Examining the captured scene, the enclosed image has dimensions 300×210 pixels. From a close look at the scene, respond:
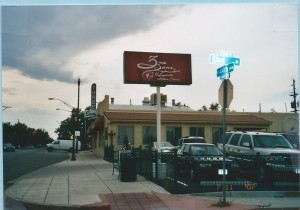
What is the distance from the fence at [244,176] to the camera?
10.6m

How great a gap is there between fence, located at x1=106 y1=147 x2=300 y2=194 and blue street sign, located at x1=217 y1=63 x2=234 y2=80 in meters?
2.96

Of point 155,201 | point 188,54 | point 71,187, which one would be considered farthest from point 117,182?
point 188,54

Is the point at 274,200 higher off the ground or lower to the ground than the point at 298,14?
lower

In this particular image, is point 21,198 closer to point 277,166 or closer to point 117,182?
point 117,182

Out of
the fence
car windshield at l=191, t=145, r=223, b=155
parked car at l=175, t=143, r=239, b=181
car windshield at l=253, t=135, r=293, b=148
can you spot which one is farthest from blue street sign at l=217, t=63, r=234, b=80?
car windshield at l=253, t=135, r=293, b=148

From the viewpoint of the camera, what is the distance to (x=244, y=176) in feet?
41.1

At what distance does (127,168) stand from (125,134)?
17.2 metres

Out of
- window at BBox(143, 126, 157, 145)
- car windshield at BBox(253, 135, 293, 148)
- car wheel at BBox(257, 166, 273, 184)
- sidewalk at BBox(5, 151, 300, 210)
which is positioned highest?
window at BBox(143, 126, 157, 145)

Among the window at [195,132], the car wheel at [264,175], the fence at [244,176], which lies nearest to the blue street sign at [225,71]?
the fence at [244,176]

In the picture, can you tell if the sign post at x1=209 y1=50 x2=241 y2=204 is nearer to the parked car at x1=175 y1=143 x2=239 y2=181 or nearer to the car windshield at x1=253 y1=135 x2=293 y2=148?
the parked car at x1=175 y1=143 x2=239 y2=181

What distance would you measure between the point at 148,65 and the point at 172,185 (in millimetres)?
4561

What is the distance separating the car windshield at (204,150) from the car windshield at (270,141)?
4.61ft

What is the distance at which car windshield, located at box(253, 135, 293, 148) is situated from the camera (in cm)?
1355

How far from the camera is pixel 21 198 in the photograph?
962 cm
